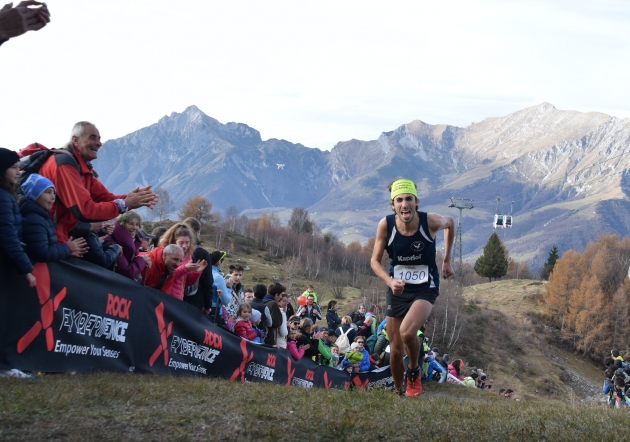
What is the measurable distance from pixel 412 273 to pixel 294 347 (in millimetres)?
5232

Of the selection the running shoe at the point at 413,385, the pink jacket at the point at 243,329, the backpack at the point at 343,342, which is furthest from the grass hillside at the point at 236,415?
the backpack at the point at 343,342

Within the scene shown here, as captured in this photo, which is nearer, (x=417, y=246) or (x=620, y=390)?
(x=417, y=246)

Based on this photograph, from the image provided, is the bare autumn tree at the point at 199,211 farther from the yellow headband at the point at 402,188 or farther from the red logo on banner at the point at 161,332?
the yellow headband at the point at 402,188

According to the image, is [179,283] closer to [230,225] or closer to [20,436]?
[20,436]

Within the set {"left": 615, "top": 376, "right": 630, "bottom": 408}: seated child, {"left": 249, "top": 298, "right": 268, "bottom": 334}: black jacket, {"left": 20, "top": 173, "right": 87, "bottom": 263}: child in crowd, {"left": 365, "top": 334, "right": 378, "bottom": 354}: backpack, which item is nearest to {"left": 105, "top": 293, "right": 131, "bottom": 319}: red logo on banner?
{"left": 20, "top": 173, "right": 87, "bottom": 263}: child in crowd

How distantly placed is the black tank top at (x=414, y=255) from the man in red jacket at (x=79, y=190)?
132 inches

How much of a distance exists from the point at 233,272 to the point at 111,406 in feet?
26.3

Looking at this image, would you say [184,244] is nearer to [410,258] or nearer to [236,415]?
[410,258]

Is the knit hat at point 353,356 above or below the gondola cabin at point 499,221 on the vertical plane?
below

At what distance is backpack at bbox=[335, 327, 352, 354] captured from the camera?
19625 millimetres

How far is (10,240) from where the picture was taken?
24.6 ft

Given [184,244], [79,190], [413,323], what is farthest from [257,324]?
[79,190]

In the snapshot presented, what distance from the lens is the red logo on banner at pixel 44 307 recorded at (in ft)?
25.9

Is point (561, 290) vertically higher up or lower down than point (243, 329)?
lower down
